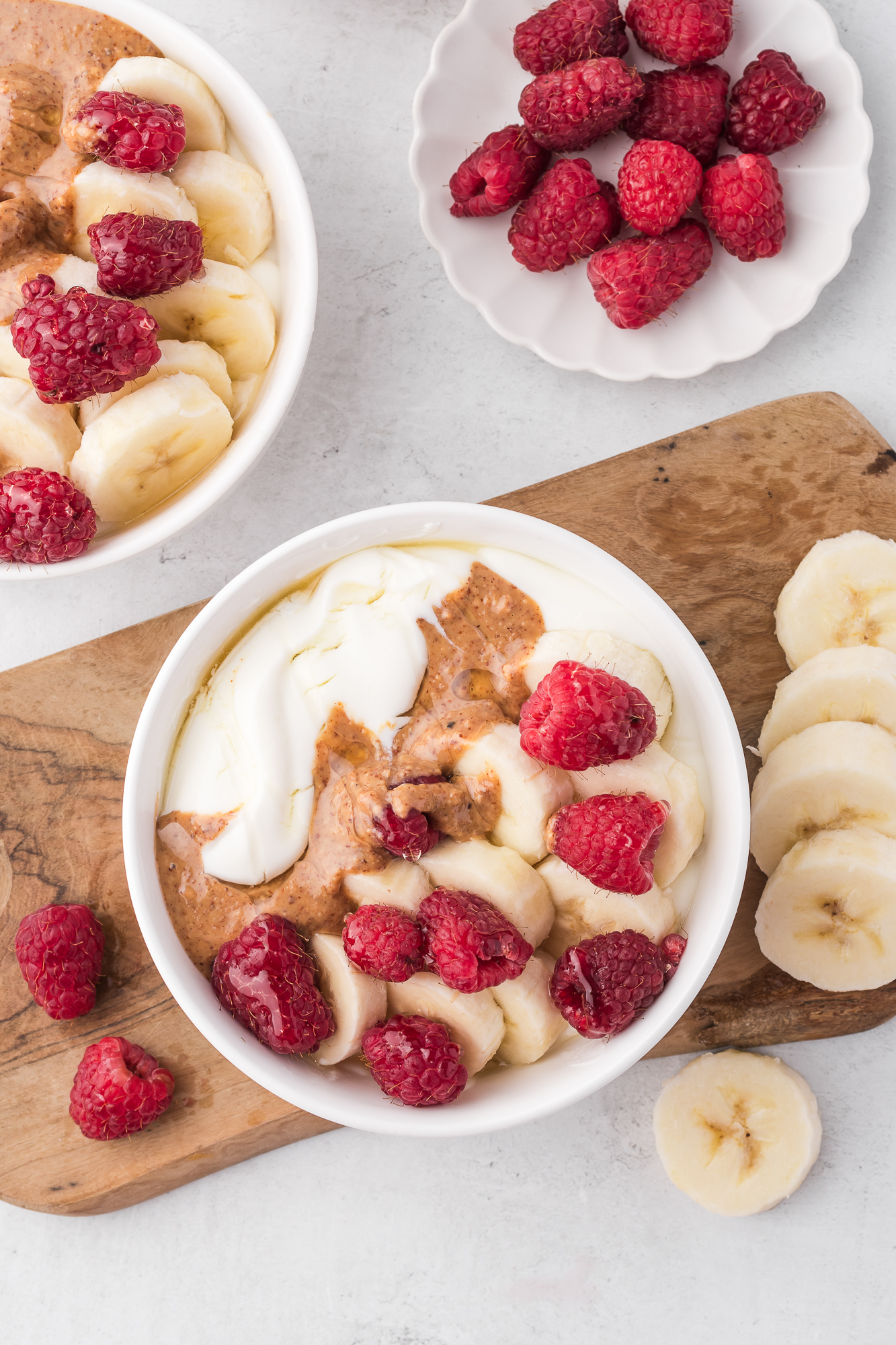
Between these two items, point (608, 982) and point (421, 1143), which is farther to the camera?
point (421, 1143)

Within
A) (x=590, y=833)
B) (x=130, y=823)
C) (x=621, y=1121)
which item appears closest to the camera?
(x=590, y=833)

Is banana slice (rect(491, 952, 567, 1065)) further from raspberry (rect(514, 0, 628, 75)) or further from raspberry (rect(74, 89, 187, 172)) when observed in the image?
raspberry (rect(514, 0, 628, 75))

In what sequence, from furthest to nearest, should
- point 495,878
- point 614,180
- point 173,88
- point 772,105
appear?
point 614,180
point 772,105
point 173,88
point 495,878

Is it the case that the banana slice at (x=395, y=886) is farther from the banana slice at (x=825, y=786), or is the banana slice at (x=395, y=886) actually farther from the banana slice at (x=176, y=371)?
the banana slice at (x=176, y=371)

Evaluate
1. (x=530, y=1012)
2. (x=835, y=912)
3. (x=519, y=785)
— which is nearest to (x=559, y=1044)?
(x=530, y=1012)

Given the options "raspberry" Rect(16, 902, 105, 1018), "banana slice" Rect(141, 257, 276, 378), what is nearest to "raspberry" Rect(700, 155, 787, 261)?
"banana slice" Rect(141, 257, 276, 378)

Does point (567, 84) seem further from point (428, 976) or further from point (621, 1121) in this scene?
Answer: point (621, 1121)

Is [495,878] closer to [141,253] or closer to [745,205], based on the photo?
[141,253]

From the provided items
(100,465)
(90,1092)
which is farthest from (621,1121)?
(100,465)
